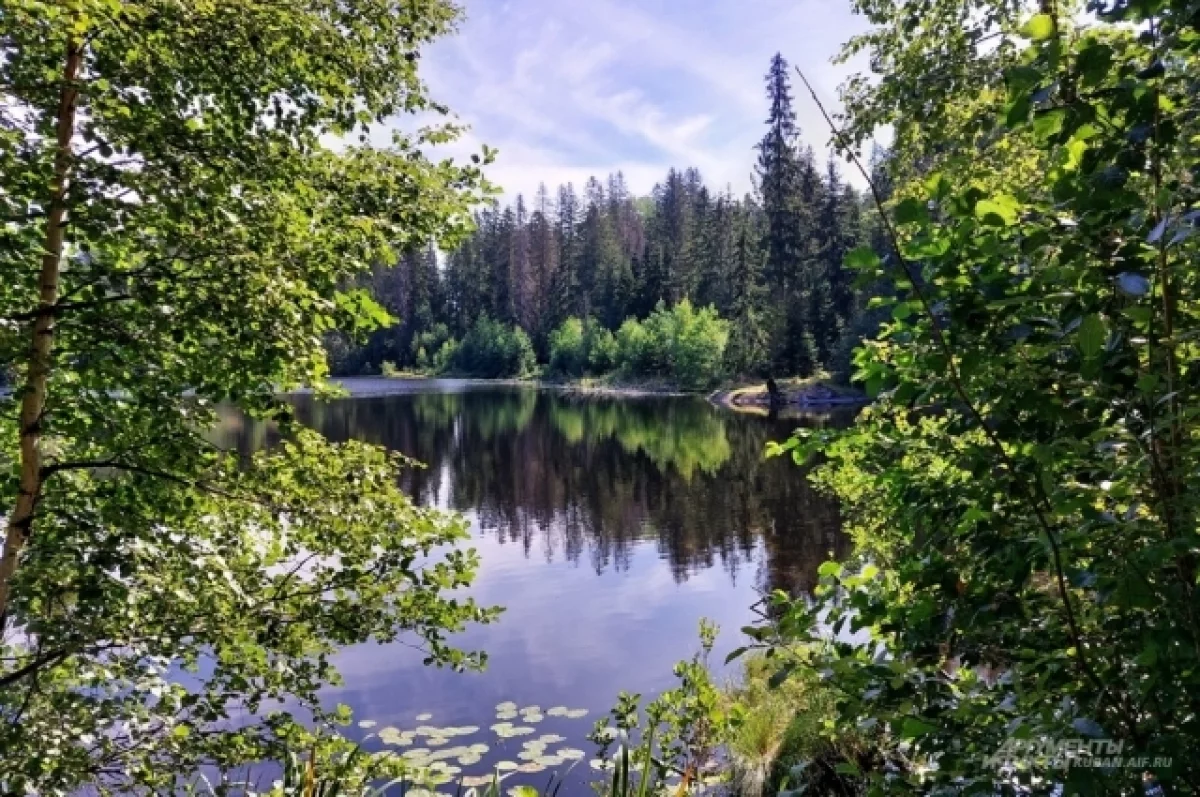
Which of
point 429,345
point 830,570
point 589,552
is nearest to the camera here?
point 830,570

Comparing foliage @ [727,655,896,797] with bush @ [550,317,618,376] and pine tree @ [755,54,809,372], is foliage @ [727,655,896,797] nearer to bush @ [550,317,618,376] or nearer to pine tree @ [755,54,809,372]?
pine tree @ [755,54,809,372]

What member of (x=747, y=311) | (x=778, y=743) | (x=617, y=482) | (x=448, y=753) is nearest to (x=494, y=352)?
(x=747, y=311)

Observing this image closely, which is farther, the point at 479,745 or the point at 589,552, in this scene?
the point at 589,552

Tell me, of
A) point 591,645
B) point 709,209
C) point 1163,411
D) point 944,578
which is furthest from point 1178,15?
point 709,209

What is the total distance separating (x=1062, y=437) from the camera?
1633 mm

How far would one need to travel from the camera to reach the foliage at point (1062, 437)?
56.9 inches

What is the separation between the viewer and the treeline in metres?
55.5

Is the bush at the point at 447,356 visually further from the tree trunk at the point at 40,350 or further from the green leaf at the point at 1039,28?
the green leaf at the point at 1039,28

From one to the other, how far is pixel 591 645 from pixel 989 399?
38.6 ft

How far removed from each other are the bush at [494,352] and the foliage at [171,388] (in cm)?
8048

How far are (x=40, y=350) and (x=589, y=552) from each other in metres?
16.4

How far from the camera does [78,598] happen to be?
9.74ft

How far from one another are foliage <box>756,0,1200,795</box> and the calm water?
58.4 inches

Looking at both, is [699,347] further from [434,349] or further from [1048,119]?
[1048,119]
